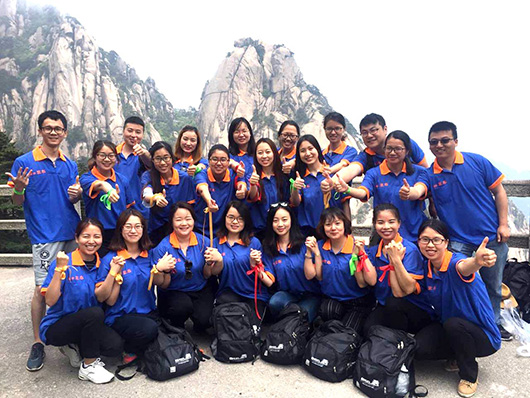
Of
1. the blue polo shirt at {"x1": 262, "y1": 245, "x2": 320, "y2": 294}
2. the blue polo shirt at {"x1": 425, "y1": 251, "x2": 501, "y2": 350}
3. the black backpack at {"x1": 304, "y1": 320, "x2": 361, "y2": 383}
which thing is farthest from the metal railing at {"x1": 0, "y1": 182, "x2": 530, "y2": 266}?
the black backpack at {"x1": 304, "y1": 320, "x2": 361, "y2": 383}

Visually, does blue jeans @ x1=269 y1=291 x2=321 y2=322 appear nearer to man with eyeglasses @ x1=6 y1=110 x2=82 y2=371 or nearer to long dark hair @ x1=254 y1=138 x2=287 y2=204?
long dark hair @ x1=254 y1=138 x2=287 y2=204

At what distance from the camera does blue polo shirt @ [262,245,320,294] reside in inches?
156

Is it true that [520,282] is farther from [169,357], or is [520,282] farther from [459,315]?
[169,357]

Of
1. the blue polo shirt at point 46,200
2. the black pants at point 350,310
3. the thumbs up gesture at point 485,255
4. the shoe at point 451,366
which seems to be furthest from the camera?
the blue polo shirt at point 46,200

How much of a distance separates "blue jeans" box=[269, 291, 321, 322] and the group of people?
14 millimetres

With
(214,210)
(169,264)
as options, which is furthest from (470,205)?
(169,264)

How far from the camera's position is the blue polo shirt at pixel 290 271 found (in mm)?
3963

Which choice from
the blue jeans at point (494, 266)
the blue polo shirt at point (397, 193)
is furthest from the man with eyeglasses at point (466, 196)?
the blue polo shirt at point (397, 193)

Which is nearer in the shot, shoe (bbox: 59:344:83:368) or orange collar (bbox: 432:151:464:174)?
shoe (bbox: 59:344:83:368)

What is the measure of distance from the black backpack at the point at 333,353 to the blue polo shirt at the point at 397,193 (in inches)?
48.3

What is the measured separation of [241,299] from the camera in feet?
13.1

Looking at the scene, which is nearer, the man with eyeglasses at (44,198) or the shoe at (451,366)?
the shoe at (451,366)

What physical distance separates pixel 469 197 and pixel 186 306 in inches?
121

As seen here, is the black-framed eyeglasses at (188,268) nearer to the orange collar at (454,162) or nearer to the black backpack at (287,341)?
the black backpack at (287,341)
